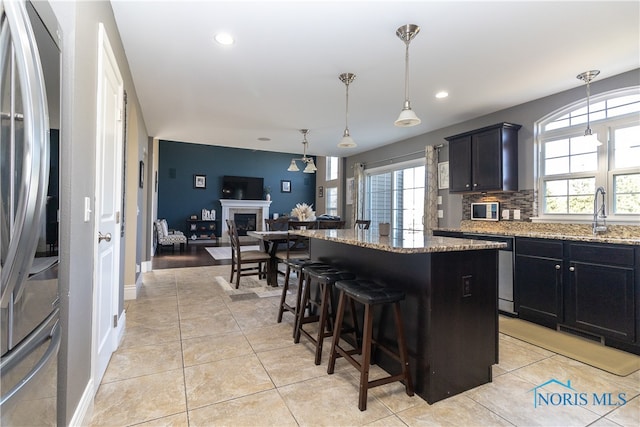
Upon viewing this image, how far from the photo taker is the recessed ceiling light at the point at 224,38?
247cm

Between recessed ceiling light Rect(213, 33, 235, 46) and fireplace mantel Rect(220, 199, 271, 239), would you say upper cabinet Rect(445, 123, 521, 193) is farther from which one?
fireplace mantel Rect(220, 199, 271, 239)

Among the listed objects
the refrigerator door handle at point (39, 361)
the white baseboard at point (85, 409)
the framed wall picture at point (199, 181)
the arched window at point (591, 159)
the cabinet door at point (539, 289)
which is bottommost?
the white baseboard at point (85, 409)

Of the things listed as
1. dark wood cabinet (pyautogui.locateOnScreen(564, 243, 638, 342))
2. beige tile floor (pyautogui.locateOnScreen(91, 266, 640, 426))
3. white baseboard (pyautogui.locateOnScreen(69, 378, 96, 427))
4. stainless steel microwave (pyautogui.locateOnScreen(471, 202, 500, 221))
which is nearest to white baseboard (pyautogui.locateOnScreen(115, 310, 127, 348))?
beige tile floor (pyautogui.locateOnScreen(91, 266, 640, 426))

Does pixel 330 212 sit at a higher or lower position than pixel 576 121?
lower

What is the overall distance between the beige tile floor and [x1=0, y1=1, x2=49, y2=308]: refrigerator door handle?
1221 mm

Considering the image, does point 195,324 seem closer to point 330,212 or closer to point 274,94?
point 274,94

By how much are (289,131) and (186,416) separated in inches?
174

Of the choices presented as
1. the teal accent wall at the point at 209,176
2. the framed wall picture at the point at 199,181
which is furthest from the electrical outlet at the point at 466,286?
the framed wall picture at the point at 199,181

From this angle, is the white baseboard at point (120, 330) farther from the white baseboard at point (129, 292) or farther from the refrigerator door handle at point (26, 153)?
the refrigerator door handle at point (26, 153)

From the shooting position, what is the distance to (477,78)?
3.18m

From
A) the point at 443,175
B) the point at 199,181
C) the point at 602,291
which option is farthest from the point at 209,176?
the point at 602,291

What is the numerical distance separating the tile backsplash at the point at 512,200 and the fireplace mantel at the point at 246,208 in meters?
7.60

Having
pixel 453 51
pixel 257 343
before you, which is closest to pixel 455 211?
pixel 453 51

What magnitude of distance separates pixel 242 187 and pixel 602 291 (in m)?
9.72
